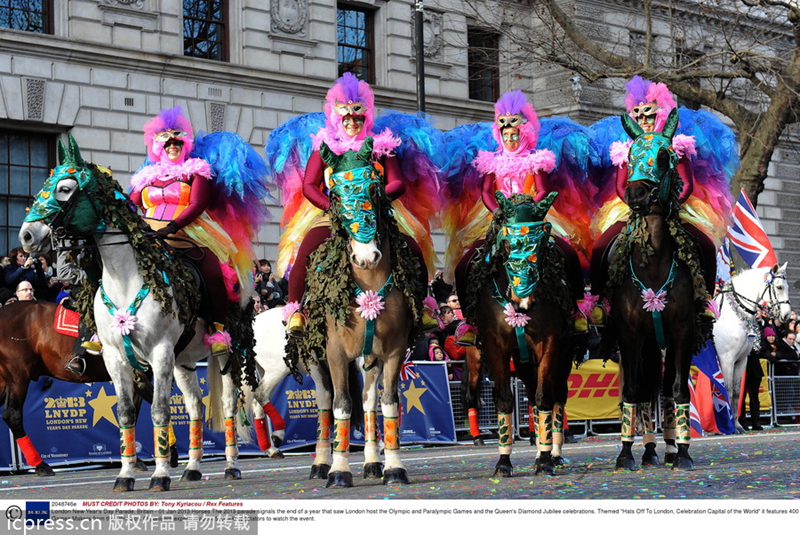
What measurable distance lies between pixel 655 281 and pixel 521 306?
137 centimetres

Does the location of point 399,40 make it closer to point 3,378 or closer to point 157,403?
point 3,378

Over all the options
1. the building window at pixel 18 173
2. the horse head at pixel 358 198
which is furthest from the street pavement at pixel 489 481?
the building window at pixel 18 173

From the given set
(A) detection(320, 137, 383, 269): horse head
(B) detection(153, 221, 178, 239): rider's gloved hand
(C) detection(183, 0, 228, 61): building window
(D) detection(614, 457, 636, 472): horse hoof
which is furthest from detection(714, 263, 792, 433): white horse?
(C) detection(183, 0, 228, 61): building window

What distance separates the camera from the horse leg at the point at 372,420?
30.8 feet

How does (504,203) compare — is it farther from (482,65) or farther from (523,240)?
(482,65)

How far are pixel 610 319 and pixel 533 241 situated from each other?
1.66 metres

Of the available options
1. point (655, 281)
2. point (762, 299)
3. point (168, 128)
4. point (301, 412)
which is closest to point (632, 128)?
point (655, 281)

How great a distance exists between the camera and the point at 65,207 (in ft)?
30.5

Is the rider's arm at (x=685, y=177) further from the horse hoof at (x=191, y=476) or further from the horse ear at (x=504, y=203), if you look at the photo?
the horse hoof at (x=191, y=476)

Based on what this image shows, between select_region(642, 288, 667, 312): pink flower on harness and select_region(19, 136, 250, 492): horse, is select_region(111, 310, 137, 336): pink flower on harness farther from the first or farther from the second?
select_region(642, 288, 667, 312): pink flower on harness

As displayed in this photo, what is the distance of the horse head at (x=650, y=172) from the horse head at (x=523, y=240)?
29.4 inches

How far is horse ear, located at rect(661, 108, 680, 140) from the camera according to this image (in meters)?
9.90

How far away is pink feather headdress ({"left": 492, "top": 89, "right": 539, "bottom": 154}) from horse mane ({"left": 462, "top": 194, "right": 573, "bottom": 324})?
108 cm

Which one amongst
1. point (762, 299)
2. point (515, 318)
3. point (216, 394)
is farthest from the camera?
point (762, 299)
